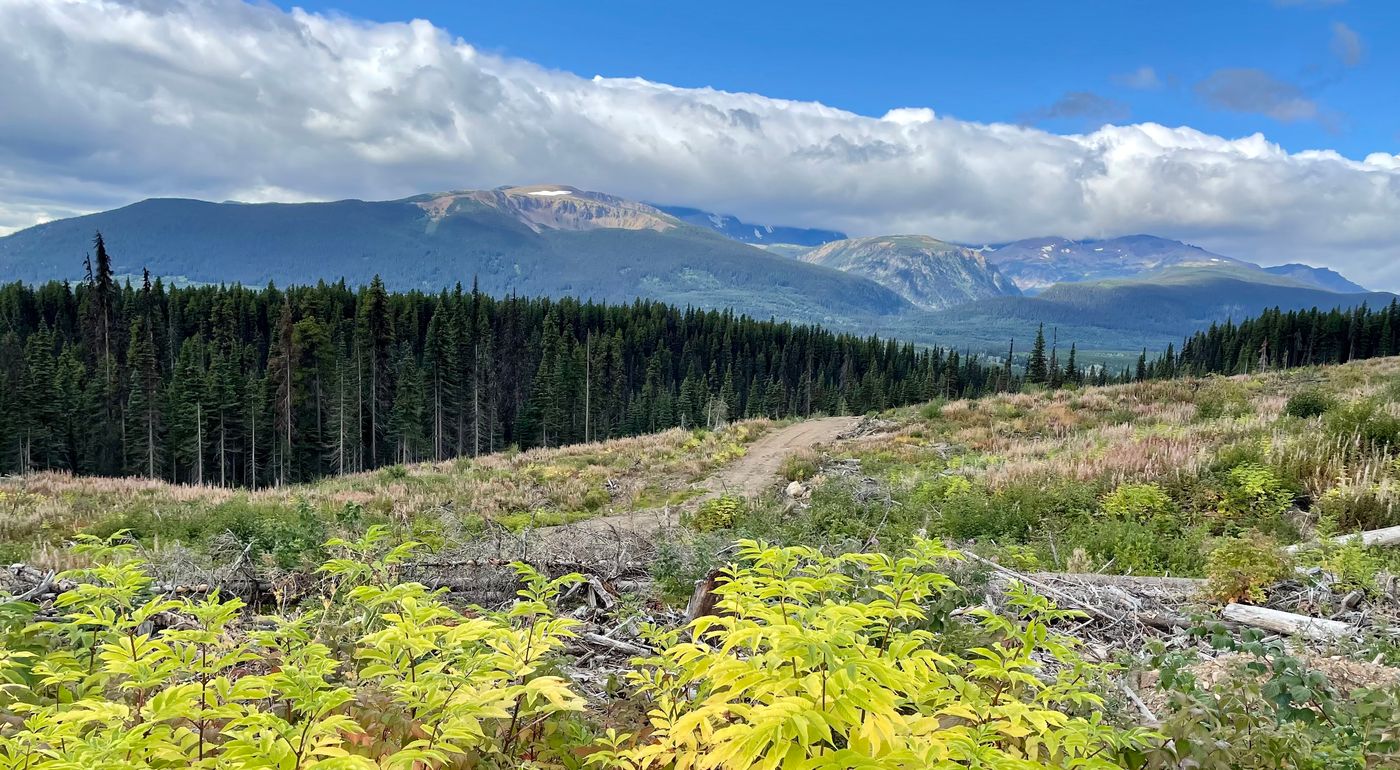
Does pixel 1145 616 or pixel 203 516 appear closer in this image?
pixel 1145 616

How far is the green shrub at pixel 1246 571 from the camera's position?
6.19 m

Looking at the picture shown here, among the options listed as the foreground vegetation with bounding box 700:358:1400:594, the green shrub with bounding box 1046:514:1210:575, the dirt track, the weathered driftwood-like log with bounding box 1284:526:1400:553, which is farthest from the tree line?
the weathered driftwood-like log with bounding box 1284:526:1400:553

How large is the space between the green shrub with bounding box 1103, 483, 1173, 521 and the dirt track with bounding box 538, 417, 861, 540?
697cm

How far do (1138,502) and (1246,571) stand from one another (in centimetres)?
478

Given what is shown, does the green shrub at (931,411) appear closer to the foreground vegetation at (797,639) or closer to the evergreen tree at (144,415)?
the foreground vegetation at (797,639)

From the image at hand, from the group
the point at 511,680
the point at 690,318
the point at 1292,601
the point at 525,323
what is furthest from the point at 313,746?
the point at 690,318

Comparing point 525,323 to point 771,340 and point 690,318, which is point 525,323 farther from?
point 771,340

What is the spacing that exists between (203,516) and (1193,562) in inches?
730

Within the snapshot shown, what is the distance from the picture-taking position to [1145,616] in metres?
5.82

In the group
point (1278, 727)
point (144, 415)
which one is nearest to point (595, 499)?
point (1278, 727)

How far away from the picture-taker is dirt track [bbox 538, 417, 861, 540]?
544 inches

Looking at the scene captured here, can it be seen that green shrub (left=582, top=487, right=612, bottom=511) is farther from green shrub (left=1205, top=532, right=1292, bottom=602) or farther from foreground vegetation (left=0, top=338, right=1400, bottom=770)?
green shrub (left=1205, top=532, right=1292, bottom=602)

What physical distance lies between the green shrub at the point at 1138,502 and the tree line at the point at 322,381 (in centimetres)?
5121

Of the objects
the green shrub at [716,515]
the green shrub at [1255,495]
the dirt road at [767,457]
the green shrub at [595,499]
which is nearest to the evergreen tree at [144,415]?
the dirt road at [767,457]
